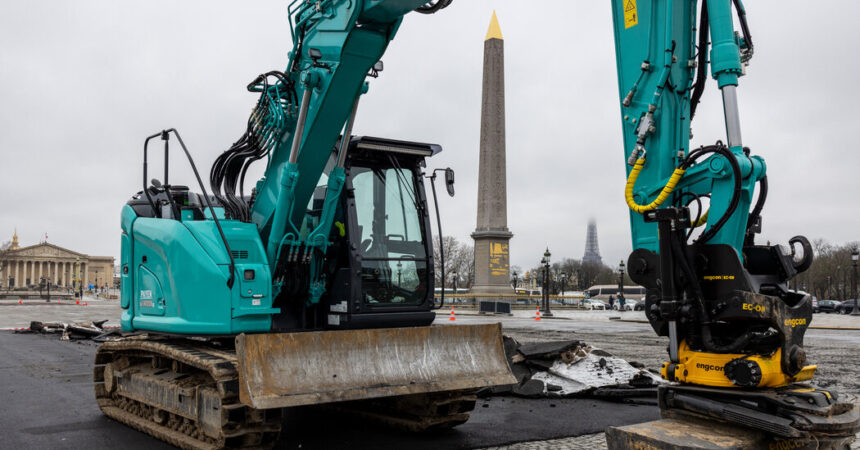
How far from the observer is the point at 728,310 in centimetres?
434

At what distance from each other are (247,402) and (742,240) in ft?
11.6

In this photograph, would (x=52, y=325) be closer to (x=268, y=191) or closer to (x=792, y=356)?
(x=268, y=191)

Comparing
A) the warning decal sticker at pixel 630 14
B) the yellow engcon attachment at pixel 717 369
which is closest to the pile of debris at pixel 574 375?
the yellow engcon attachment at pixel 717 369

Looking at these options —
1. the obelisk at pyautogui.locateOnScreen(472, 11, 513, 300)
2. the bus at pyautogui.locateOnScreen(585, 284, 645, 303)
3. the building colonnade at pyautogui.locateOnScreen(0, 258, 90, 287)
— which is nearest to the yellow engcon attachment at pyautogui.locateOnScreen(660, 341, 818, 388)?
the obelisk at pyautogui.locateOnScreen(472, 11, 513, 300)

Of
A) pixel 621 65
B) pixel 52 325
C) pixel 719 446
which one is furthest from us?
pixel 52 325

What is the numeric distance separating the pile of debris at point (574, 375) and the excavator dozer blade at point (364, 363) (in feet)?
7.83

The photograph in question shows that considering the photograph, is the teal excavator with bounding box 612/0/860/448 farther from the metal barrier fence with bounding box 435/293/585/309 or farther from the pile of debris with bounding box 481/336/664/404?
the metal barrier fence with bounding box 435/293/585/309

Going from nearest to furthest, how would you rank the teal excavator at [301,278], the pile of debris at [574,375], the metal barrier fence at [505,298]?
the teal excavator at [301,278]
the pile of debris at [574,375]
the metal barrier fence at [505,298]

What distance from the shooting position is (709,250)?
453 centimetres

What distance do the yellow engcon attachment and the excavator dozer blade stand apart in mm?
2106

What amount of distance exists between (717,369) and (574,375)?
4.70m

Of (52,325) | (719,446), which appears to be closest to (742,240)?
(719,446)

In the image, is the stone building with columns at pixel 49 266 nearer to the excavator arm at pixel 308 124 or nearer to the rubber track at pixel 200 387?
the rubber track at pixel 200 387

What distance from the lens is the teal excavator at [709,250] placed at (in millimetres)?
4203
